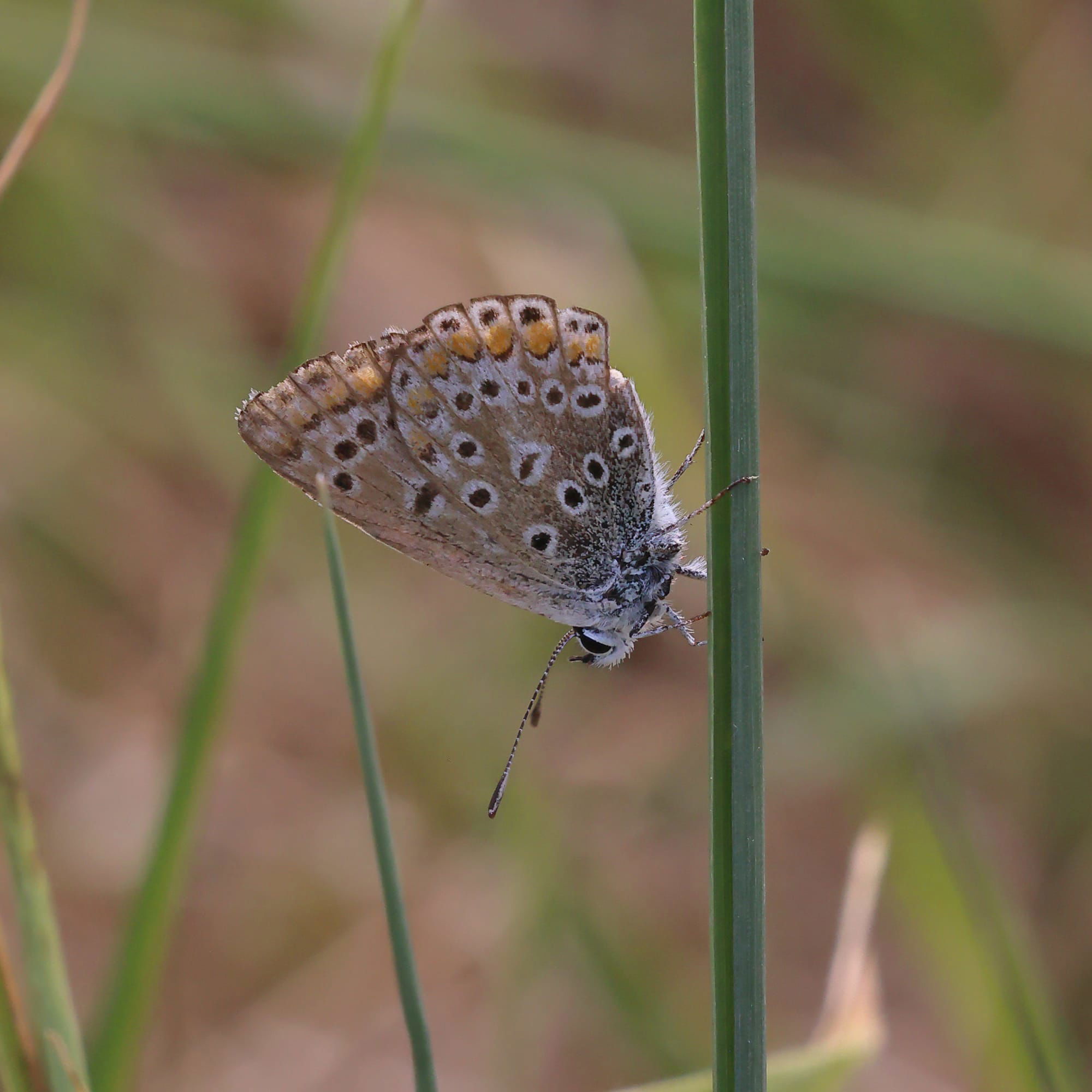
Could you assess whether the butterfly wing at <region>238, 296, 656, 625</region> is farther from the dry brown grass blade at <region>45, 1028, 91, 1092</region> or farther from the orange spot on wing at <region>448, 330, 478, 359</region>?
the dry brown grass blade at <region>45, 1028, 91, 1092</region>

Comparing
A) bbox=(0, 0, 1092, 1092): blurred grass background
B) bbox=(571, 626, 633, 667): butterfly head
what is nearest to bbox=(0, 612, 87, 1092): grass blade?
bbox=(571, 626, 633, 667): butterfly head

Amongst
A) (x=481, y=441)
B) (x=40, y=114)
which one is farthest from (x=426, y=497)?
(x=40, y=114)

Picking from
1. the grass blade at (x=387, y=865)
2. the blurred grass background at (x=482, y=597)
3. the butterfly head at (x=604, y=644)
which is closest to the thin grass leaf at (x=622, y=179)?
the blurred grass background at (x=482, y=597)

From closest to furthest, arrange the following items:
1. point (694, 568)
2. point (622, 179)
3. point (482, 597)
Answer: point (694, 568), point (622, 179), point (482, 597)

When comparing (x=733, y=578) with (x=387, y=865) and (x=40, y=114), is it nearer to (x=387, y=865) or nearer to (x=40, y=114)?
(x=387, y=865)

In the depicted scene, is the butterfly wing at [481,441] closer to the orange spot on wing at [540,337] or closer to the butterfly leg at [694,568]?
the orange spot on wing at [540,337]

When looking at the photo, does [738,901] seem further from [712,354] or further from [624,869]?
[624,869]
